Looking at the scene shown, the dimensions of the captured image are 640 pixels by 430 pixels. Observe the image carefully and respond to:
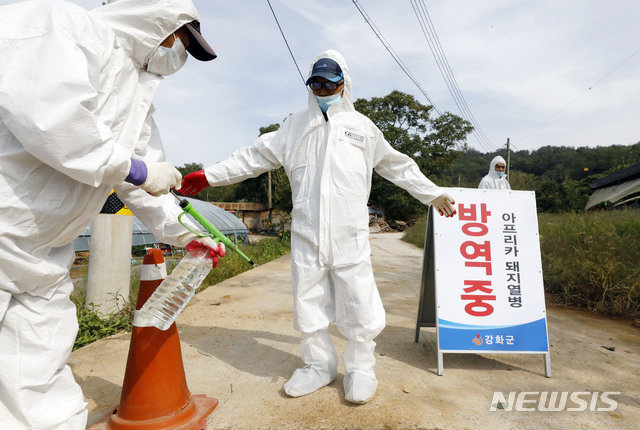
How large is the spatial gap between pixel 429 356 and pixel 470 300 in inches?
→ 22.8

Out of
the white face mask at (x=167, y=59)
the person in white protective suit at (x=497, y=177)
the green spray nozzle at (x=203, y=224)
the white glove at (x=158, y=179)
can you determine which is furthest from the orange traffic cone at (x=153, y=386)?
the person in white protective suit at (x=497, y=177)

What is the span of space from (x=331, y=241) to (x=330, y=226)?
0.10 metres

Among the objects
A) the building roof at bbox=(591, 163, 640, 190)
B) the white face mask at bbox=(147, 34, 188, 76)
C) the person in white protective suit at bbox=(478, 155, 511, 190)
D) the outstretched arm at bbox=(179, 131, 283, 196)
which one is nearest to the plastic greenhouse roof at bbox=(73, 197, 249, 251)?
the person in white protective suit at bbox=(478, 155, 511, 190)

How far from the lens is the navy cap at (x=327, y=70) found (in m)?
2.52

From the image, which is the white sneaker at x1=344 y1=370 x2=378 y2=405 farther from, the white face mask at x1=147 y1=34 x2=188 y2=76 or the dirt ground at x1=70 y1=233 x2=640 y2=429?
the white face mask at x1=147 y1=34 x2=188 y2=76

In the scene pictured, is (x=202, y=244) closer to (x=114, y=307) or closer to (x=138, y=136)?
(x=138, y=136)

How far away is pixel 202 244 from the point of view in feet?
5.86

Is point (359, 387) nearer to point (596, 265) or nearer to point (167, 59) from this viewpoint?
point (167, 59)

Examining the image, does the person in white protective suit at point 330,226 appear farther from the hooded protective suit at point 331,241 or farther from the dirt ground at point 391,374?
the dirt ground at point 391,374

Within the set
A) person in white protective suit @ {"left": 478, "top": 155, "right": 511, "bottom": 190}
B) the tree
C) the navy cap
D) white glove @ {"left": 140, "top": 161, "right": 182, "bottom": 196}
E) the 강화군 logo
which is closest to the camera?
white glove @ {"left": 140, "top": 161, "right": 182, "bottom": 196}

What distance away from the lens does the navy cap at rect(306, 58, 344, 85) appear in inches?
99.3

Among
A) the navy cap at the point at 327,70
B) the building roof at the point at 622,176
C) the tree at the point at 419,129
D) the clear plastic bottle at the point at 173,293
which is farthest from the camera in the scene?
the tree at the point at 419,129

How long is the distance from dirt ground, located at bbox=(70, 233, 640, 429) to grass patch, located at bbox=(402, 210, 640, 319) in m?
0.30

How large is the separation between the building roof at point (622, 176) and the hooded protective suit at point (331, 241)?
14127 millimetres
